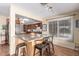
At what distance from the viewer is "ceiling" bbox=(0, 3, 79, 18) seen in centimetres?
169

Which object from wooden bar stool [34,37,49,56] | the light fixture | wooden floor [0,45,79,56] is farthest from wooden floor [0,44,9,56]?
the light fixture

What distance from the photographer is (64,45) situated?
174 centimetres

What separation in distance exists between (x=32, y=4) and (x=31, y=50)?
0.75 meters

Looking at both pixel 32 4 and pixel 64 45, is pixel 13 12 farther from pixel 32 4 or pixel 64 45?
pixel 64 45

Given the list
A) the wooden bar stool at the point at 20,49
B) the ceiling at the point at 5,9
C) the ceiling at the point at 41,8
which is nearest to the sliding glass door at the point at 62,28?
the ceiling at the point at 41,8

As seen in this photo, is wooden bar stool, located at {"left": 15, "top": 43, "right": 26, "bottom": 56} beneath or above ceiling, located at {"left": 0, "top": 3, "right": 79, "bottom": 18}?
beneath

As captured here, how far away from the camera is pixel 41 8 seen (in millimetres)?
1741

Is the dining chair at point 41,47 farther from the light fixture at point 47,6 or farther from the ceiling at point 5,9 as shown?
the ceiling at point 5,9

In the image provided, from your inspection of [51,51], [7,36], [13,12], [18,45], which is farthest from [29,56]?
[13,12]

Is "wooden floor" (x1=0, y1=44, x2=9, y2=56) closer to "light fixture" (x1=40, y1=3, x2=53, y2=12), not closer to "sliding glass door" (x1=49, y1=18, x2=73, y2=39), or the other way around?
"sliding glass door" (x1=49, y1=18, x2=73, y2=39)

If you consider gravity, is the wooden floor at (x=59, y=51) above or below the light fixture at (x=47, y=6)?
below

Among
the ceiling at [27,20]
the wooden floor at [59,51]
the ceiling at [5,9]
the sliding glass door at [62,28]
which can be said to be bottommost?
the wooden floor at [59,51]

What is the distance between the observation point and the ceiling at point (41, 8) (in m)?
1.69

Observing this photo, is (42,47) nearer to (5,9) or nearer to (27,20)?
(27,20)
